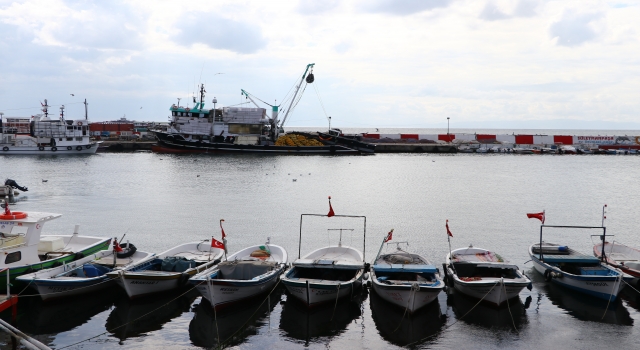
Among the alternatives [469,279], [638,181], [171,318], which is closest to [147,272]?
[171,318]

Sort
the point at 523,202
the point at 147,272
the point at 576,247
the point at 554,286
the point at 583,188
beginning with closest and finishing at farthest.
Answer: the point at 147,272
the point at 554,286
the point at 576,247
the point at 523,202
the point at 583,188

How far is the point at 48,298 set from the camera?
1677 cm

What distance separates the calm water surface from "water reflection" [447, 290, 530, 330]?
0.25 ft

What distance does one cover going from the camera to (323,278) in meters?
18.1

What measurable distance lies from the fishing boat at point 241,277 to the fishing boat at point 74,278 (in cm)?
334

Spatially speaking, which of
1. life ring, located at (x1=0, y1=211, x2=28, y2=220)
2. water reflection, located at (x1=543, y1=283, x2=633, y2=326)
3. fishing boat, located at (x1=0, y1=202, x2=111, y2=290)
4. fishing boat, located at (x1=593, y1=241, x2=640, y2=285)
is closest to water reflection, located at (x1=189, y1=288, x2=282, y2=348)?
fishing boat, located at (x1=0, y1=202, x2=111, y2=290)

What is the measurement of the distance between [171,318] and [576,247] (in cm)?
1912

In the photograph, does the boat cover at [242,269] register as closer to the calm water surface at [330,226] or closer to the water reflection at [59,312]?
the calm water surface at [330,226]

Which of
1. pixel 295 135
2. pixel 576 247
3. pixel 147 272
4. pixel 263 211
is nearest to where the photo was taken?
pixel 147 272

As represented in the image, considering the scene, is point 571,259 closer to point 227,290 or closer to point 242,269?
point 242,269

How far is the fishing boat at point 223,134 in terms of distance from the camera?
89.6 metres

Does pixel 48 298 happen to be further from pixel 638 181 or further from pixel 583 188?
pixel 638 181

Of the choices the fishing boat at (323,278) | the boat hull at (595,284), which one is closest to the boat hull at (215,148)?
the fishing boat at (323,278)

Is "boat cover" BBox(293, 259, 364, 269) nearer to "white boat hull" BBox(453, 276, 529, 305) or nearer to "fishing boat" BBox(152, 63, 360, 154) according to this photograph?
"white boat hull" BBox(453, 276, 529, 305)
